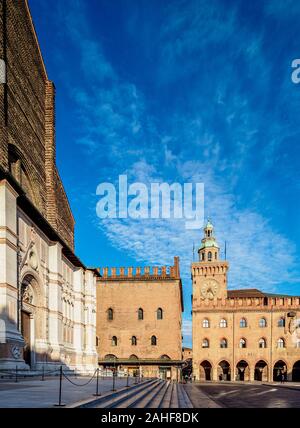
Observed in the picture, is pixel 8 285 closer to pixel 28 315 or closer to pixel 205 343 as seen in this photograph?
pixel 28 315

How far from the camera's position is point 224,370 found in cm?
6016

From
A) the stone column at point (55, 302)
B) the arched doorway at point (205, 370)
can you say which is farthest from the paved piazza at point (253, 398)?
the arched doorway at point (205, 370)

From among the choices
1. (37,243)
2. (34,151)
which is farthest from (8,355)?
(34,151)

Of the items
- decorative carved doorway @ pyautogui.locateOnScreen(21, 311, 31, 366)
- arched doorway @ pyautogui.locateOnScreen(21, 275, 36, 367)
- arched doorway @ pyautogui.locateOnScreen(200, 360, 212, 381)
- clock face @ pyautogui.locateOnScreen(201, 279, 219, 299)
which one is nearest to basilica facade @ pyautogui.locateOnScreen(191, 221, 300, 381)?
arched doorway @ pyautogui.locateOnScreen(200, 360, 212, 381)

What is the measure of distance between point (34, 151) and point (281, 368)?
4737 cm

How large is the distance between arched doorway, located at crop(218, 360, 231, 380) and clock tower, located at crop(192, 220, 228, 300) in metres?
10.6

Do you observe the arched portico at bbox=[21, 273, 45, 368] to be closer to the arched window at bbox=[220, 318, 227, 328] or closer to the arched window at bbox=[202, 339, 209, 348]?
the arched window at bbox=[202, 339, 209, 348]

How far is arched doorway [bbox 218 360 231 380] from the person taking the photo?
195ft

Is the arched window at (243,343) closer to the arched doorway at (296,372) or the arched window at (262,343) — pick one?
the arched window at (262,343)

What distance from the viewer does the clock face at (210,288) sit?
224ft

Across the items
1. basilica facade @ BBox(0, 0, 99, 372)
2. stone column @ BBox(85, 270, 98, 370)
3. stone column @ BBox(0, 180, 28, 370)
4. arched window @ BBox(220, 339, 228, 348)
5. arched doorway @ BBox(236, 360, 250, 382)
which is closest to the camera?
stone column @ BBox(0, 180, 28, 370)

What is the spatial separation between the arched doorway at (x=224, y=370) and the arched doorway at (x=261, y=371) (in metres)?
3.80

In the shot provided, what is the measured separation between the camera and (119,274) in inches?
2119
